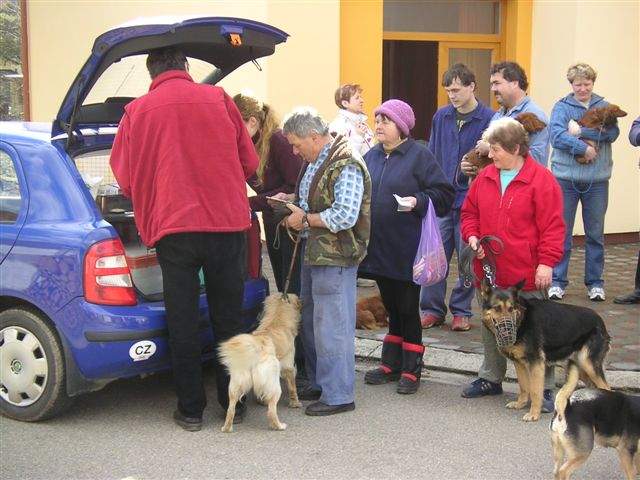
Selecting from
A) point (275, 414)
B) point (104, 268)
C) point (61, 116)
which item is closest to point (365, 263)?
point (275, 414)

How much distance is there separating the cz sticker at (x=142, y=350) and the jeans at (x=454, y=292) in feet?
9.06

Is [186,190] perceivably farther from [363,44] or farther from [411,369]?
[363,44]

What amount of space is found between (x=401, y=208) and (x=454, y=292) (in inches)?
72.9

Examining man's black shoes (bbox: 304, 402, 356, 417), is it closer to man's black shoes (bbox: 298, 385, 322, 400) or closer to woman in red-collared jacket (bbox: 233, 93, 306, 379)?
man's black shoes (bbox: 298, 385, 322, 400)

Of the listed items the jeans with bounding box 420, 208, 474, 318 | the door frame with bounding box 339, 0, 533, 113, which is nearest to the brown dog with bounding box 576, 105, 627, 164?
the jeans with bounding box 420, 208, 474, 318

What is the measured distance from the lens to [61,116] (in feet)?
16.7

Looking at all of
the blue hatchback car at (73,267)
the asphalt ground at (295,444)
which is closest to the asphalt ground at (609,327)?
the asphalt ground at (295,444)

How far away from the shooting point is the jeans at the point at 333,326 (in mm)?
5137

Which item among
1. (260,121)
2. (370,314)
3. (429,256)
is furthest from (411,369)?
(260,121)

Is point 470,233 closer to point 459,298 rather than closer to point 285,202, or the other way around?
point 285,202

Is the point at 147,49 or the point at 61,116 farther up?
the point at 147,49

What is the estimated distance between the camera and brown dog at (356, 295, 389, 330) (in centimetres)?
710

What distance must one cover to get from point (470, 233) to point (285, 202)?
115 cm

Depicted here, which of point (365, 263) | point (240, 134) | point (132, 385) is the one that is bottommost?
point (132, 385)
